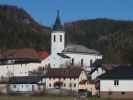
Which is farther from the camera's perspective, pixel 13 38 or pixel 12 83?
pixel 13 38

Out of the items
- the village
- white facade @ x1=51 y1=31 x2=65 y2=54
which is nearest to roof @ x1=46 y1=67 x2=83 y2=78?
the village

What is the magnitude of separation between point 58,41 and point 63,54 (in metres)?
2.87

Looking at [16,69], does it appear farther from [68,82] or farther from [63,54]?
[68,82]

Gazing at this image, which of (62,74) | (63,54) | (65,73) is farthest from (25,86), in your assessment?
(63,54)

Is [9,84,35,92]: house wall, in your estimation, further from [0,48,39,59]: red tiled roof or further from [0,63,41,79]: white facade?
[0,48,39,59]: red tiled roof

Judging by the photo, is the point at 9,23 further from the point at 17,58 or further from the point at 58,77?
the point at 58,77

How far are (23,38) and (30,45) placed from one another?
442 inches

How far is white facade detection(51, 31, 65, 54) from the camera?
98125 millimetres

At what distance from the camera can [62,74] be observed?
75.4 metres

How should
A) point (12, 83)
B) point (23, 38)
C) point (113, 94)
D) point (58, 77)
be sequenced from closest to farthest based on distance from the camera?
1. point (113, 94)
2. point (12, 83)
3. point (58, 77)
4. point (23, 38)

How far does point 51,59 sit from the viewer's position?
94.0 metres

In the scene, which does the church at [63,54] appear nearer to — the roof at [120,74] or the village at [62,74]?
the village at [62,74]

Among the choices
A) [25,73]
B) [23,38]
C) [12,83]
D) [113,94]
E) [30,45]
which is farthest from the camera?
[23,38]

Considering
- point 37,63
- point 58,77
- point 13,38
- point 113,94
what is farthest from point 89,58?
point 13,38
